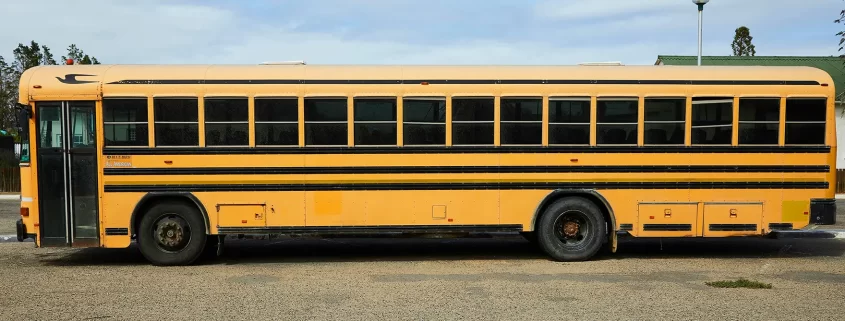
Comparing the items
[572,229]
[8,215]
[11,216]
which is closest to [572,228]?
[572,229]

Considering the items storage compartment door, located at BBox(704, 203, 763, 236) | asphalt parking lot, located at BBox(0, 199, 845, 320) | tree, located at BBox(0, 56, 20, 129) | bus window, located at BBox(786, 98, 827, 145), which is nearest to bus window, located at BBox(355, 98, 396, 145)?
asphalt parking lot, located at BBox(0, 199, 845, 320)

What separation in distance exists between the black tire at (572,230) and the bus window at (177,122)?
15.4ft

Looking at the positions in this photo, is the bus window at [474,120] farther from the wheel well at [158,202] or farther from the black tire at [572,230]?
the wheel well at [158,202]

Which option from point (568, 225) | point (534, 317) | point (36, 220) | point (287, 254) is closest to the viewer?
point (534, 317)

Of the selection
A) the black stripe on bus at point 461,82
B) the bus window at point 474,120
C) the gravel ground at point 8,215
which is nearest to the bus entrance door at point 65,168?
the black stripe on bus at point 461,82

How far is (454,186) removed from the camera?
30.0 ft

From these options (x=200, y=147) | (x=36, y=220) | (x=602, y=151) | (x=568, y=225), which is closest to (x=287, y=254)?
(x=200, y=147)

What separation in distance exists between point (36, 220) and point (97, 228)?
735 mm

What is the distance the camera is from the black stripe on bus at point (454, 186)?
351 inches

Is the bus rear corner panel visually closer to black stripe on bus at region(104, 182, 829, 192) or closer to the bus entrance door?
black stripe on bus at region(104, 182, 829, 192)

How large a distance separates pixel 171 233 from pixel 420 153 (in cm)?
339

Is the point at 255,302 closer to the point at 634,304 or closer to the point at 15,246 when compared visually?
the point at 634,304

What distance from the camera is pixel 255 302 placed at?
6.94 meters

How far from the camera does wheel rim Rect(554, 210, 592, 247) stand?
9375 millimetres
